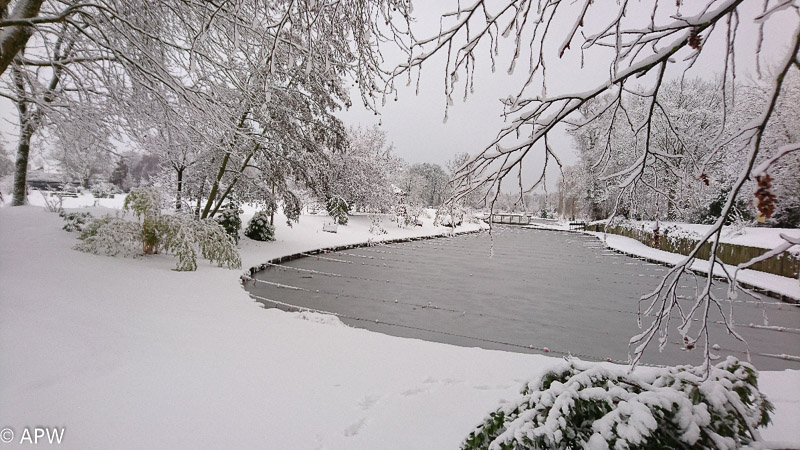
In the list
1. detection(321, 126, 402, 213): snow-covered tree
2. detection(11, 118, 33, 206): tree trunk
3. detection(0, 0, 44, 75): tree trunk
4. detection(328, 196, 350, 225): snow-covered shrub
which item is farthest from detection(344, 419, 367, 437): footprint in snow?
detection(328, 196, 350, 225): snow-covered shrub

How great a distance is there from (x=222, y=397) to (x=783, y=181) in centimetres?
305

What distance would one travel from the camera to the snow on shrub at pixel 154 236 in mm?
5938

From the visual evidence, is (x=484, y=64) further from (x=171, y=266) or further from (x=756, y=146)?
(x=171, y=266)

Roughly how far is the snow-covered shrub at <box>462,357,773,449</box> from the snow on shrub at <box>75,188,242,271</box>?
A: 6.08m

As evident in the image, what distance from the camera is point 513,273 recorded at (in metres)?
9.17

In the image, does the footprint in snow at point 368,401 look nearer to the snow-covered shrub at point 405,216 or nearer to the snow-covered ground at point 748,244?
the snow-covered ground at point 748,244

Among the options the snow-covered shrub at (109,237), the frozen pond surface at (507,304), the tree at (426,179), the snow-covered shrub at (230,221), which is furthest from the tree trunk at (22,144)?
the tree at (426,179)

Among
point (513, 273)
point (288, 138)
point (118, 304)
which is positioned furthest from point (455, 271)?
→ point (118, 304)

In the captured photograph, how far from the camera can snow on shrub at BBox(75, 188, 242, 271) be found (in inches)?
234

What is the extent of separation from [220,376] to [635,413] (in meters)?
2.42

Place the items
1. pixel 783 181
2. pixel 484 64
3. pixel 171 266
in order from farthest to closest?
pixel 171 266
pixel 484 64
pixel 783 181

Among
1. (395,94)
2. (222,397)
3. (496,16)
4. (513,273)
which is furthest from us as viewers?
(513,273)

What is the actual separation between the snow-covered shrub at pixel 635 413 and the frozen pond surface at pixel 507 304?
991 mm

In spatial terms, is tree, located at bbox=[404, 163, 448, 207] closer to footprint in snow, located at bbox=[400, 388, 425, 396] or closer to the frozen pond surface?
the frozen pond surface
